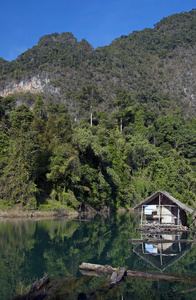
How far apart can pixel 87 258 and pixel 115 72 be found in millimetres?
102877

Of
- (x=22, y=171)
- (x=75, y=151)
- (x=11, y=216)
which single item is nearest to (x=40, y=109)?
(x=75, y=151)

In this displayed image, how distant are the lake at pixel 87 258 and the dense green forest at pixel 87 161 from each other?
32.4ft

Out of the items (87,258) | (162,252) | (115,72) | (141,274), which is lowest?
(162,252)

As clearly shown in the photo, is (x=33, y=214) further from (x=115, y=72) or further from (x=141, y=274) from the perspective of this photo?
(x=115, y=72)

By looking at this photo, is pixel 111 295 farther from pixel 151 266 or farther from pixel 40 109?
pixel 40 109

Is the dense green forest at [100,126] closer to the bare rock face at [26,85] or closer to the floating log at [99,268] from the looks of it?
the bare rock face at [26,85]

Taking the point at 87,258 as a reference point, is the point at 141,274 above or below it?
above

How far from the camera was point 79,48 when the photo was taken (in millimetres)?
134000

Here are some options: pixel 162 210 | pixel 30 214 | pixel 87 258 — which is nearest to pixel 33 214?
pixel 30 214

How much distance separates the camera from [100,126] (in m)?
54.7

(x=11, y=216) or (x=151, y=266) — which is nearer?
(x=151, y=266)

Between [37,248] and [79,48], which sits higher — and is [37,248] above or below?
below

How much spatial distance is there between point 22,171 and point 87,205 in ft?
→ 32.9

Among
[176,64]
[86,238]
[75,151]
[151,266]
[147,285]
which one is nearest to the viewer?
[147,285]
